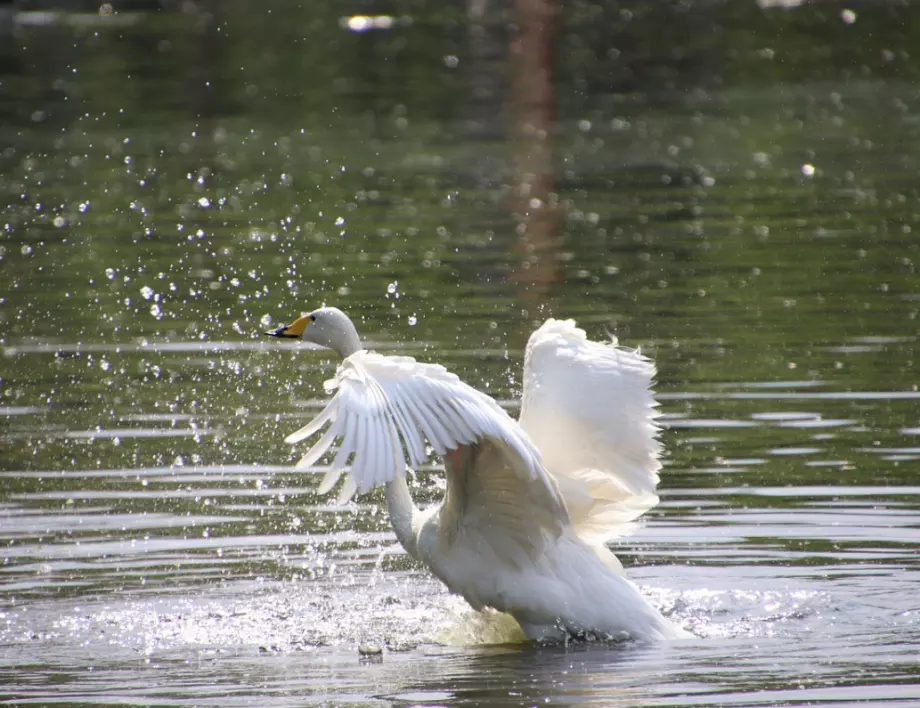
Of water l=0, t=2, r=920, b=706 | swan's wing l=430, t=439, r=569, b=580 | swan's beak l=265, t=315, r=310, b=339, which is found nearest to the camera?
Result: water l=0, t=2, r=920, b=706

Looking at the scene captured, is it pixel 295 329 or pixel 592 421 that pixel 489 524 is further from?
pixel 295 329

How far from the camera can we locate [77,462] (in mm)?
12531

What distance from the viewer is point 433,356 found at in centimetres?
1482

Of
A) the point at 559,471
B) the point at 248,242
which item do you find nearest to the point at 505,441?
the point at 559,471

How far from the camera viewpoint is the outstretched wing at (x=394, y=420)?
774cm

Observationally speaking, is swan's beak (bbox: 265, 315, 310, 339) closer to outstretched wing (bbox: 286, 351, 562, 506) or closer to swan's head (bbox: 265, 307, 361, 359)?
swan's head (bbox: 265, 307, 361, 359)

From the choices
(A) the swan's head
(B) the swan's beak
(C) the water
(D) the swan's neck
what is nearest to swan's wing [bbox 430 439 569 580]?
(D) the swan's neck

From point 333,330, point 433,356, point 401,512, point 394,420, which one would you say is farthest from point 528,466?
point 433,356

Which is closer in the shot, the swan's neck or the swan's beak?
the swan's neck

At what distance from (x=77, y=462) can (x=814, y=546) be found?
5.00 metres

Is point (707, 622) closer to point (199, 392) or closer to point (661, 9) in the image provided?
point (199, 392)

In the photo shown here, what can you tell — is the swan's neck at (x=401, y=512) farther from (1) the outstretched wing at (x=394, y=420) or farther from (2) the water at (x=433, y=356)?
(1) the outstretched wing at (x=394, y=420)

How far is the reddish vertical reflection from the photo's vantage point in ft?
63.6

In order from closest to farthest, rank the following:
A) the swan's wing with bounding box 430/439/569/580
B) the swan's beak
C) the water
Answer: the water < the swan's wing with bounding box 430/439/569/580 < the swan's beak
